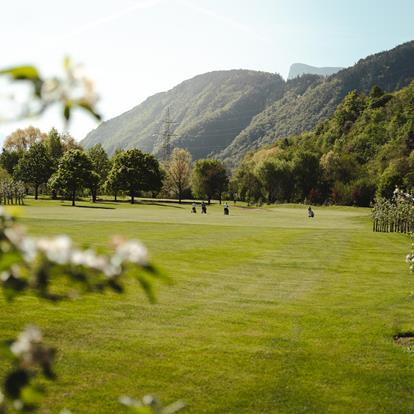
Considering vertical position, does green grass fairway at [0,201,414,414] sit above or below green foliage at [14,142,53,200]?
below

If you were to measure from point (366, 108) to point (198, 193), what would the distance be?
7209cm

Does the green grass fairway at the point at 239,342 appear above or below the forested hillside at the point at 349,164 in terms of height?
below

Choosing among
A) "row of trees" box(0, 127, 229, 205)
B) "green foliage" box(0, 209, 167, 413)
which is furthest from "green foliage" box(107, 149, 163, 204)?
"green foliage" box(0, 209, 167, 413)

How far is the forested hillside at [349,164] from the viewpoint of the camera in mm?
129000

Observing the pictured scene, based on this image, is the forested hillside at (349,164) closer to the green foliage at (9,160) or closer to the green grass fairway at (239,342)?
the green foliage at (9,160)

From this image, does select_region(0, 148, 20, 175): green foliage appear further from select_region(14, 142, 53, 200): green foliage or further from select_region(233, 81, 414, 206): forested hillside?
select_region(233, 81, 414, 206): forested hillside

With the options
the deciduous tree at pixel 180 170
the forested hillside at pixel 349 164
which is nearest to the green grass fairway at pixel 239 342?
the forested hillside at pixel 349 164

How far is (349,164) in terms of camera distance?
5517 inches

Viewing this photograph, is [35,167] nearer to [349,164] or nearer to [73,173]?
[73,173]

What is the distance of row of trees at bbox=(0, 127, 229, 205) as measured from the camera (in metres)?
102

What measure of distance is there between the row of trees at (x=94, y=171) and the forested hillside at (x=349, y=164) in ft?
42.1

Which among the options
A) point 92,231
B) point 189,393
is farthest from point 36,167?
point 189,393

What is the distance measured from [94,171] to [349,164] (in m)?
69.7

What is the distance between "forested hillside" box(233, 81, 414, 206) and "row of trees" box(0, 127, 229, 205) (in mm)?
12838
